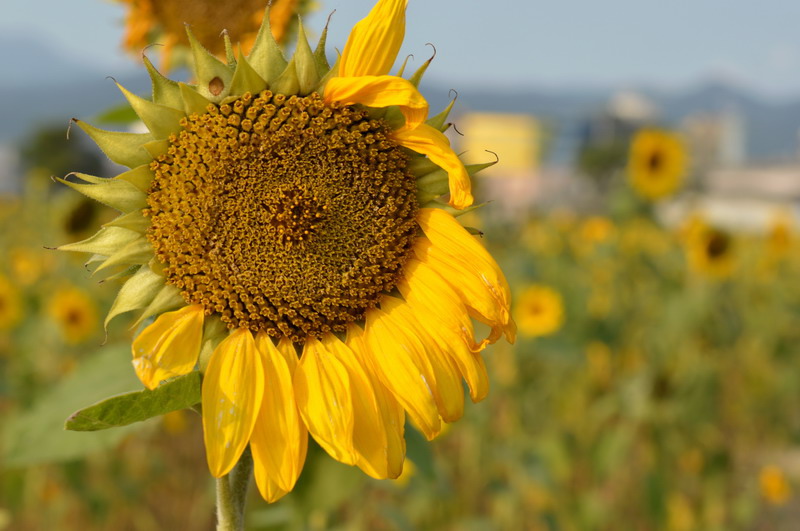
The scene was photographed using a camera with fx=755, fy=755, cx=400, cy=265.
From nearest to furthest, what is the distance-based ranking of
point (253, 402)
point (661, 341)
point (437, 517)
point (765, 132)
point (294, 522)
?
1. point (253, 402)
2. point (294, 522)
3. point (437, 517)
4. point (661, 341)
5. point (765, 132)

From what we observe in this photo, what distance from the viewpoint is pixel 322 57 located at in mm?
918

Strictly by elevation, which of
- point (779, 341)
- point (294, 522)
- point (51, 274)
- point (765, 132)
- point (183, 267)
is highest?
point (183, 267)

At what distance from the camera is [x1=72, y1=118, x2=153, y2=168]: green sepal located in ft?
2.93

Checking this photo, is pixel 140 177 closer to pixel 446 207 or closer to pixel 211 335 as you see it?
pixel 211 335

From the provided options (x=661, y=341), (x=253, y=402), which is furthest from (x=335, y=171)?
(x=661, y=341)

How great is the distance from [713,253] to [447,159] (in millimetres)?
4865

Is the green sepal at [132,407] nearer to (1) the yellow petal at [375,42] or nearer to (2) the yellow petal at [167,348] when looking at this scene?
(2) the yellow petal at [167,348]

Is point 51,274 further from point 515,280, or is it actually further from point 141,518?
point 515,280

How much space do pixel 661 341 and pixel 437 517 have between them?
2.35m

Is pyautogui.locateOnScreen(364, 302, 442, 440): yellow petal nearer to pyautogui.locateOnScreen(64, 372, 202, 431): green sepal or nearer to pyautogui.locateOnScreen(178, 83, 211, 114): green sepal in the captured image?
pyautogui.locateOnScreen(64, 372, 202, 431): green sepal

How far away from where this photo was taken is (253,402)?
895 millimetres

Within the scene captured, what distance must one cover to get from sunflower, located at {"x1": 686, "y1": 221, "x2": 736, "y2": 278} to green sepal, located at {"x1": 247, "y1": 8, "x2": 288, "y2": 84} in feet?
16.0

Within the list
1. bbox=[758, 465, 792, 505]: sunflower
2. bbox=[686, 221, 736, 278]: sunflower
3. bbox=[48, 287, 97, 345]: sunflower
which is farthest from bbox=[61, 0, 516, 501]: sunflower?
bbox=[686, 221, 736, 278]: sunflower

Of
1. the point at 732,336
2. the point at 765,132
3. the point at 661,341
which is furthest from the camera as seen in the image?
the point at 765,132
